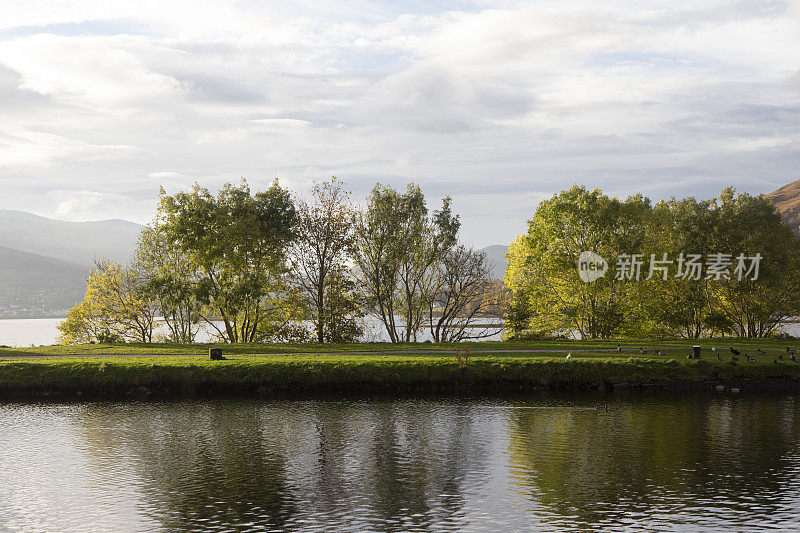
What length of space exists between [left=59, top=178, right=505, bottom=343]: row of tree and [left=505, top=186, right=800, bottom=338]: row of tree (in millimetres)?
6573

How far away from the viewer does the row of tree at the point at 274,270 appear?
211ft

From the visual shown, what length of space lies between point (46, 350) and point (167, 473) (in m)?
36.0

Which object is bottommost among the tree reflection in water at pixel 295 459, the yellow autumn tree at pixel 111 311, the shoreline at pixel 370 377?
the tree reflection in water at pixel 295 459

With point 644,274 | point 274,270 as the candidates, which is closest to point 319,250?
point 274,270

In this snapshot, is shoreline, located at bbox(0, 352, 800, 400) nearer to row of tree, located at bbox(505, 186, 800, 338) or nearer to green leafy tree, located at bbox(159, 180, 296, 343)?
green leafy tree, located at bbox(159, 180, 296, 343)

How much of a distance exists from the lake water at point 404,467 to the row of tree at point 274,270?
24.0 metres

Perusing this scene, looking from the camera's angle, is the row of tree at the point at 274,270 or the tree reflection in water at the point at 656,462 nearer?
the tree reflection in water at the point at 656,462

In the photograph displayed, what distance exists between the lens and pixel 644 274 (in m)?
70.4

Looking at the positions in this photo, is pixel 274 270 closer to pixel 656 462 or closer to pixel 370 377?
pixel 370 377

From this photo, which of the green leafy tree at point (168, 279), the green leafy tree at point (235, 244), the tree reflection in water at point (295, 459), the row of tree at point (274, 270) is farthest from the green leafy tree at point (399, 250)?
the tree reflection in water at point (295, 459)

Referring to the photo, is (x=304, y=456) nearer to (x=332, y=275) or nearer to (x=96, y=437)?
(x=96, y=437)

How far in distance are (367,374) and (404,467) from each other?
20.7 metres

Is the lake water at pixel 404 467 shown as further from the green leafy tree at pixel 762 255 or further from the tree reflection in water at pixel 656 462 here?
the green leafy tree at pixel 762 255

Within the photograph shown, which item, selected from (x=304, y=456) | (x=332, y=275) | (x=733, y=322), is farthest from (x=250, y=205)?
(x=733, y=322)
